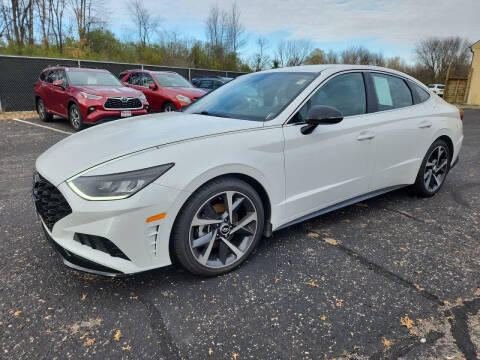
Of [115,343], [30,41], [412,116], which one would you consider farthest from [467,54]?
[115,343]

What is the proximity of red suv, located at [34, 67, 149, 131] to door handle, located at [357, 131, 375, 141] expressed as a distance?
21.5 feet

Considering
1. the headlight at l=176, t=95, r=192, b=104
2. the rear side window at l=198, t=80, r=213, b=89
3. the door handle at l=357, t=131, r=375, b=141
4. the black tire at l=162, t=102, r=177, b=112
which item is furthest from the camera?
the rear side window at l=198, t=80, r=213, b=89

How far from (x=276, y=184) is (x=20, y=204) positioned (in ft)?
10.1

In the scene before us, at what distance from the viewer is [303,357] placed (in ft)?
5.77

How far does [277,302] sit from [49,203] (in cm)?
162

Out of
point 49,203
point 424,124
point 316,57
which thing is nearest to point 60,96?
point 49,203

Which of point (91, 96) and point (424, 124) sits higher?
point (91, 96)

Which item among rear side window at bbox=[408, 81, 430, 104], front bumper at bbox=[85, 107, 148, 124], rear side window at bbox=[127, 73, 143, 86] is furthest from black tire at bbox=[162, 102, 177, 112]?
rear side window at bbox=[408, 81, 430, 104]

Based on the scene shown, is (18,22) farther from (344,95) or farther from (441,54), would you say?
(441,54)

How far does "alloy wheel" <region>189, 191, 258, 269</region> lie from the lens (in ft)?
7.58

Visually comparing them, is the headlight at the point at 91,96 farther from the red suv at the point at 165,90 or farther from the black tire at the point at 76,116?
the red suv at the point at 165,90

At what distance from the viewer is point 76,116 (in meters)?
8.41

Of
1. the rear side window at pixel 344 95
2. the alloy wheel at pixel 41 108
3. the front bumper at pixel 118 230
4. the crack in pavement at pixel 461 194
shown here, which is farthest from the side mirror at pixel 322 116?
the alloy wheel at pixel 41 108

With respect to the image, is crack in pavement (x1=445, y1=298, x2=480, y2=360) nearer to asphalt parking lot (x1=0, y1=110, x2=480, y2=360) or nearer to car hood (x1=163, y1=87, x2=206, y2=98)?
asphalt parking lot (x1=0, y1=110, x2=480, y2=360)
